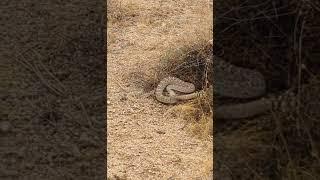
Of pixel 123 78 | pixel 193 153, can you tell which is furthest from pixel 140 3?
pixel 193 153

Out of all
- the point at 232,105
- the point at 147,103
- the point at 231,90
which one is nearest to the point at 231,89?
the point at 231,90

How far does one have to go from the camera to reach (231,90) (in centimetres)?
400

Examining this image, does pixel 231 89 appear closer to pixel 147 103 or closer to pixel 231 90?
pixel 231 90

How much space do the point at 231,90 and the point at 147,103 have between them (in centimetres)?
43

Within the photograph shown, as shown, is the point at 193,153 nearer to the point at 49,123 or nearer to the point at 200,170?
the point at 200,170

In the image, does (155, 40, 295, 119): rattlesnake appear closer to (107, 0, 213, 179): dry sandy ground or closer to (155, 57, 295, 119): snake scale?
(155, 57, 295, 119): snake scale

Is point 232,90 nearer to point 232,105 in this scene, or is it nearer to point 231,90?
point 231,90

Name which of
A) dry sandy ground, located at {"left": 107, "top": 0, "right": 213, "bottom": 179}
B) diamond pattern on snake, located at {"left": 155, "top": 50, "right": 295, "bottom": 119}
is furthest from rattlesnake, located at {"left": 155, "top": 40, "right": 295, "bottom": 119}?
dry sandy ground, located at {"left": 107, "top": 0, "right": 213, "bottom": 179}

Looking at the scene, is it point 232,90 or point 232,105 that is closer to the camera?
point 232,105

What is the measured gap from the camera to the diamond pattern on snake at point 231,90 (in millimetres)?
3797

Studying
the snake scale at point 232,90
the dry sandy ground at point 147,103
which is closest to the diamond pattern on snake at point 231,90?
the snake scale at point 232,90

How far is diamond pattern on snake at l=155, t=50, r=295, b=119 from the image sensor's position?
12.5ft

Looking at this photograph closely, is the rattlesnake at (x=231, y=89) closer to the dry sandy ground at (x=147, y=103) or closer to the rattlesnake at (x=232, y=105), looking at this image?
the rattlesnake at (x=232, y=105)

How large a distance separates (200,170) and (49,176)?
0.67 meters
